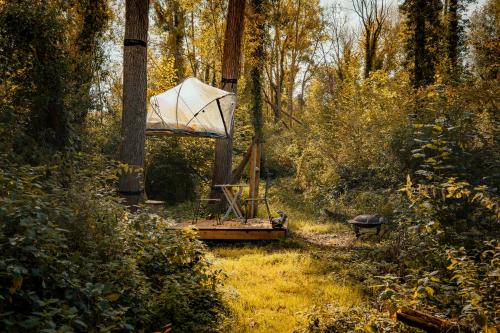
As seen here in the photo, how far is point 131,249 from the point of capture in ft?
15.9

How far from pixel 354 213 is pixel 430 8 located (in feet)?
24.6

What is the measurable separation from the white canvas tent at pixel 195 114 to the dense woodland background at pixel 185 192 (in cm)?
254

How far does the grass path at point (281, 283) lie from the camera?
5.30 m

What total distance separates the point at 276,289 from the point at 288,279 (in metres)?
0.59

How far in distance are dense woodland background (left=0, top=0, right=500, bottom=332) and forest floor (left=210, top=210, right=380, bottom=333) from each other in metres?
0.32

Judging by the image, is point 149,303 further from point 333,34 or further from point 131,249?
point 333,34

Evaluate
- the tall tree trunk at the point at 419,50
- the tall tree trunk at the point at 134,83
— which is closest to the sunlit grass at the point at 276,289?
the tall tree trunk at the point at 134,83

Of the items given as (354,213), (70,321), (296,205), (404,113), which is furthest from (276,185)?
(70,321)

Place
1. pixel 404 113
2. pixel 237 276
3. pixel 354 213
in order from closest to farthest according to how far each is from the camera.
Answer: pixel 237 276
pixel 404 113
pixel 354 213

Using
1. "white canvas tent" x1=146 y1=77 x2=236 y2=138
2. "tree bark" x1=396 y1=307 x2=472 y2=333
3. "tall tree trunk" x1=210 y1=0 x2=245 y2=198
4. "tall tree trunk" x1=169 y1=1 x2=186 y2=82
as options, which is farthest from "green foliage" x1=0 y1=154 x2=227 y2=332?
"tall tree trunk" x1=169 y1=1 x2=186 y2=82

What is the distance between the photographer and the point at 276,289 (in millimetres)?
6688

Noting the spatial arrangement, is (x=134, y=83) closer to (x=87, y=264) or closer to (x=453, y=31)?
(x=87, y=264)

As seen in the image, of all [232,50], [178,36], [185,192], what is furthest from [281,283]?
[178,36]

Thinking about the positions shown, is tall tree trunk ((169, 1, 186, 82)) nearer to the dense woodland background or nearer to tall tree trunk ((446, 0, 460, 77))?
the dense woodland background
